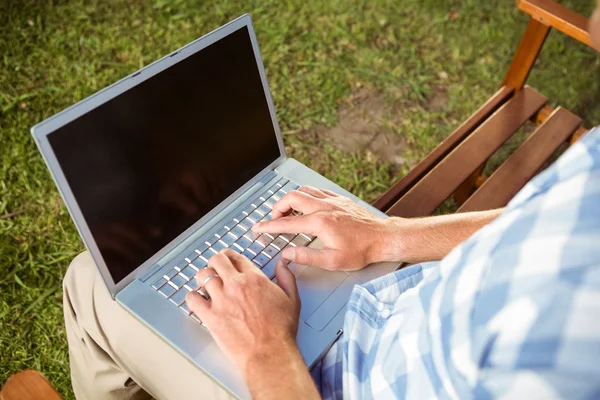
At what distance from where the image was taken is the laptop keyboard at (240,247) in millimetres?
1292

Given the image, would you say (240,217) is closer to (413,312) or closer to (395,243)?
(395,243)

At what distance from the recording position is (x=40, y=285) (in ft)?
7.14

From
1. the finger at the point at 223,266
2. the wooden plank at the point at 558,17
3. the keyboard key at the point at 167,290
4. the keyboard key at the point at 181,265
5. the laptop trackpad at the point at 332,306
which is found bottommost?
the laptop trackpad at the point at 332,306

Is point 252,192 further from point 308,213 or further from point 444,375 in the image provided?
point 444,375

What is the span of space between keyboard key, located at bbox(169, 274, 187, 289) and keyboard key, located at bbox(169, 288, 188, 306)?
15 mm

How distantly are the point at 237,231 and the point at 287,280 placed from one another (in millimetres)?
221

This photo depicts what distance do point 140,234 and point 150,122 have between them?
25cm

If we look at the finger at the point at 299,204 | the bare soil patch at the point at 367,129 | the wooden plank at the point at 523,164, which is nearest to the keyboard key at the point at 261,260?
the finger at the point at 299,204

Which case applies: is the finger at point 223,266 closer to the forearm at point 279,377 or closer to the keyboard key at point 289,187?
the forearm at point 279,377

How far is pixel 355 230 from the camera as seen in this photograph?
1.36 m

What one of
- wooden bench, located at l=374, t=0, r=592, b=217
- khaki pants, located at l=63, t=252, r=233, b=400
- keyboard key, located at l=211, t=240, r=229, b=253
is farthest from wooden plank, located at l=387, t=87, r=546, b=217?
khaki pants, located at l=63, t=252, r=233, b=400

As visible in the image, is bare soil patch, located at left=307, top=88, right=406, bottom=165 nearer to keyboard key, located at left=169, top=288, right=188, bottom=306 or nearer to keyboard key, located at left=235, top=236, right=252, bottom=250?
keyboard key, located at left=235, top=236, right=252, bottom=250

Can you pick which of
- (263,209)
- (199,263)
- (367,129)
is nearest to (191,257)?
(199,263)

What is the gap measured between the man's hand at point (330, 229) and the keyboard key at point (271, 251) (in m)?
0.06
